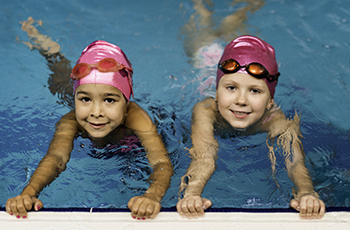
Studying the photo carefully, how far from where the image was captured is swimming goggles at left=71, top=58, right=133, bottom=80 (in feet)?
11.3

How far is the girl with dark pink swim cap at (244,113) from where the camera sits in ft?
11.2

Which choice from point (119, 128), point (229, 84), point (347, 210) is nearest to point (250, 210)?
point (347, 210)

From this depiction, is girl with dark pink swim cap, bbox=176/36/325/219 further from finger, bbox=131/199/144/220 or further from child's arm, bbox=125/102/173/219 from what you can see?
finger, bbox=131/199/144/220

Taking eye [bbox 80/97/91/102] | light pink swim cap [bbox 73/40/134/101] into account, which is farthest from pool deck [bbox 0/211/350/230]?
light pink swim cap [bbox 73/40/134/101]

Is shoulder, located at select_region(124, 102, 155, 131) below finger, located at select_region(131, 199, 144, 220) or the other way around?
the other way around

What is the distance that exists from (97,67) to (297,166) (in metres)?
1.94

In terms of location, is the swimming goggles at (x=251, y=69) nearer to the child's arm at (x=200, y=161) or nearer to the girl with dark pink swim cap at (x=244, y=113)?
the girl with dark pink swim cap at (x=244, y=113)

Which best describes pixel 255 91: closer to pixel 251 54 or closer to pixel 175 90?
pixel 251 54

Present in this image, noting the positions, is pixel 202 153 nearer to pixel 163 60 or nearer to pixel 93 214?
pixel 93 214

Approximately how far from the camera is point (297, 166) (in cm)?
341

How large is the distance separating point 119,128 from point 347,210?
2.11 metres

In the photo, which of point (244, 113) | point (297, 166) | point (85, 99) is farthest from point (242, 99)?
point (85, 99)

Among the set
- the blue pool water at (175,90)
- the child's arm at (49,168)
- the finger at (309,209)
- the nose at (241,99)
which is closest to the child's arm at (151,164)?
the blue pool water at (175,90)

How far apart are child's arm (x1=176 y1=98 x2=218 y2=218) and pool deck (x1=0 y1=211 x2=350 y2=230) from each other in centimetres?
8
